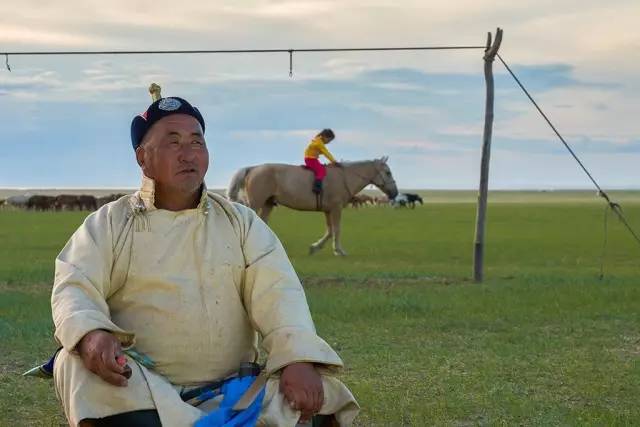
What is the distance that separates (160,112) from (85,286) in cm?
63

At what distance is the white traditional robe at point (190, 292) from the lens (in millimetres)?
3844

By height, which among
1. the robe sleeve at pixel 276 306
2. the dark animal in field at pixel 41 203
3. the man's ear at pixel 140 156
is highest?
the man's ear at pixel 140 156

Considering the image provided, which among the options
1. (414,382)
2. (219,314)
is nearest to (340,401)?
(219,314)

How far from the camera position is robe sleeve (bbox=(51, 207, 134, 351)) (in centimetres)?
368

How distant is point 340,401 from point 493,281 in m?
10.2

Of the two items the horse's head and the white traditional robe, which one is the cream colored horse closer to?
the horse's head

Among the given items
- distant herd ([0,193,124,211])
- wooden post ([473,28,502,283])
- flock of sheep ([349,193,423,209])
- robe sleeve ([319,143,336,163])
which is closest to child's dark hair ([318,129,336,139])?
robe sleeve ([319,143,336,163])

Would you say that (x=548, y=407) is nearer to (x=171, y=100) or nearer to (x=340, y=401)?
(x=340, y=401)

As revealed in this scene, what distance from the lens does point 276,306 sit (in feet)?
13.0

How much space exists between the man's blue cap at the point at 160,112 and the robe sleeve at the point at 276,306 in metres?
0.39

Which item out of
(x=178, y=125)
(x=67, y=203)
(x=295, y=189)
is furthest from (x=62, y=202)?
(x=178, y=125)

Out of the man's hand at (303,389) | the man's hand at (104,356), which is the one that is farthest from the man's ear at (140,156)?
the man's hand at (303,389)

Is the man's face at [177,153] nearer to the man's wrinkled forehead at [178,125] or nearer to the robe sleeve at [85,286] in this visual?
the man's wrinkled forehead at [178,125]

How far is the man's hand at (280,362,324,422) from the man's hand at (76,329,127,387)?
509mm
